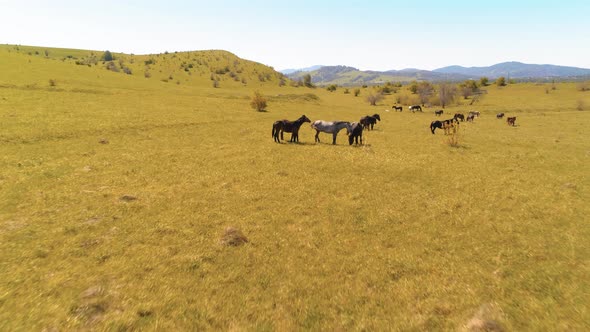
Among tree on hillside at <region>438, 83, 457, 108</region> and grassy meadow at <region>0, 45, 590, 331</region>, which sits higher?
tree on hillside at <region>438, 83, 457, 108</region>

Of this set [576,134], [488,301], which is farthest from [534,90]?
[488,301]

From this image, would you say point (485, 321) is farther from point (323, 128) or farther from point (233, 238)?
point (323, 128)

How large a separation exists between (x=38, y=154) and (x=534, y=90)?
10217cm

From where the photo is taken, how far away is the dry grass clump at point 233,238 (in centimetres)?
891

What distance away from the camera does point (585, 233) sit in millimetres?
9711

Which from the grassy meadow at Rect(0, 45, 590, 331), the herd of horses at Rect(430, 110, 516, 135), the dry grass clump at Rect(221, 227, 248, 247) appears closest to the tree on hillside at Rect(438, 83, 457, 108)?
the herd of horses at Rect(430, 110, 516, 135)

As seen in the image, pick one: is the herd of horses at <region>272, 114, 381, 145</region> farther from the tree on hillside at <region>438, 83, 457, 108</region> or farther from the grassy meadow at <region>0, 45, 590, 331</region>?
the tree on hillside at <region>438, 83, 457, 108</region>

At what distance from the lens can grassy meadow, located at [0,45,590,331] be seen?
20.4 ft

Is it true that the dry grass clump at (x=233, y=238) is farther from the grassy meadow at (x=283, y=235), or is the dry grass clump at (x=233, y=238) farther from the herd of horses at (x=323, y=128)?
the herd of horses at (x=323, y=128)

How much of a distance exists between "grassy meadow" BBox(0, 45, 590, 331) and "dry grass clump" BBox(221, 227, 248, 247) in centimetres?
31

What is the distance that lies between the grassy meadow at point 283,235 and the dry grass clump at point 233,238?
31 cm

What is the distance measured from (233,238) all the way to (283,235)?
160 centimetres

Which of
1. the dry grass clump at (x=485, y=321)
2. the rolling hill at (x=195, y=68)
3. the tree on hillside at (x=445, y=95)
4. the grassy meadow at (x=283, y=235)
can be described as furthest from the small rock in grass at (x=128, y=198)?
the tree on hillside at (x=445, y=95)

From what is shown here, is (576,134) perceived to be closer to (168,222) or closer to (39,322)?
(168,222)
